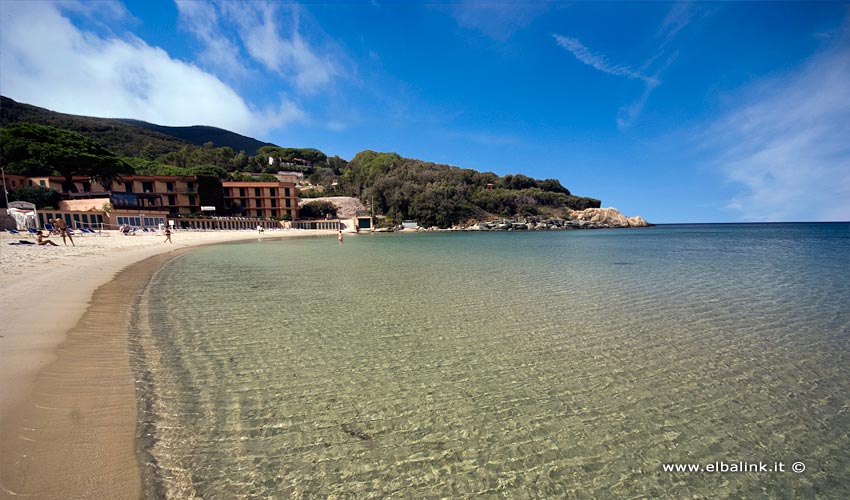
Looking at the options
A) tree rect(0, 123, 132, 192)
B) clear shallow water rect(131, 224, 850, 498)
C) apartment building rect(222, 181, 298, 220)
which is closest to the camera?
clear shallow water rect(131, 224, 850, 498)

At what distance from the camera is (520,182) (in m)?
101

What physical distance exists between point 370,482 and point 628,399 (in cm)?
327

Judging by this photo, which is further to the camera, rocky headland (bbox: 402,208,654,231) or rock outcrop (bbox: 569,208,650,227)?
rock outcrop (bbox: 569,208,650,227)

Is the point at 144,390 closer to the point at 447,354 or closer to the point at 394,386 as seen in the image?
the point at 394,386

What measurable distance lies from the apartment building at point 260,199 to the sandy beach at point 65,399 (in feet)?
214

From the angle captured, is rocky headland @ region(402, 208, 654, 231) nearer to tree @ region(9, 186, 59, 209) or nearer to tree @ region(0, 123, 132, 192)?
tree @ region(0, 123, 132, 192)

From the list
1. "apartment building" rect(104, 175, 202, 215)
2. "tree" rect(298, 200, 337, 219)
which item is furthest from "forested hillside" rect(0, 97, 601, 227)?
"tree" rect(298, 200, 337, 219)

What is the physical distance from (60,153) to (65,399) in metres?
68.0

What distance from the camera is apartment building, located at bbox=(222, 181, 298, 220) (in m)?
A: 67.2

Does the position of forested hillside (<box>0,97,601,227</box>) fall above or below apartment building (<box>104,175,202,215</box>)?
above

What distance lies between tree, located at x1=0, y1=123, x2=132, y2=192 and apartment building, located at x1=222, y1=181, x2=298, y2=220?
16873mm

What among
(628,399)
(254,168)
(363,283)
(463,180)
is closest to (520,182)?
(463,180)

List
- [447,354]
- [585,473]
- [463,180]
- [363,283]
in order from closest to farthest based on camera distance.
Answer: [585,473], [447,354], [363,283], [463,180]

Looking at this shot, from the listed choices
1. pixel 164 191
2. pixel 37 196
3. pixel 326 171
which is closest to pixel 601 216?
pixel 326 171
